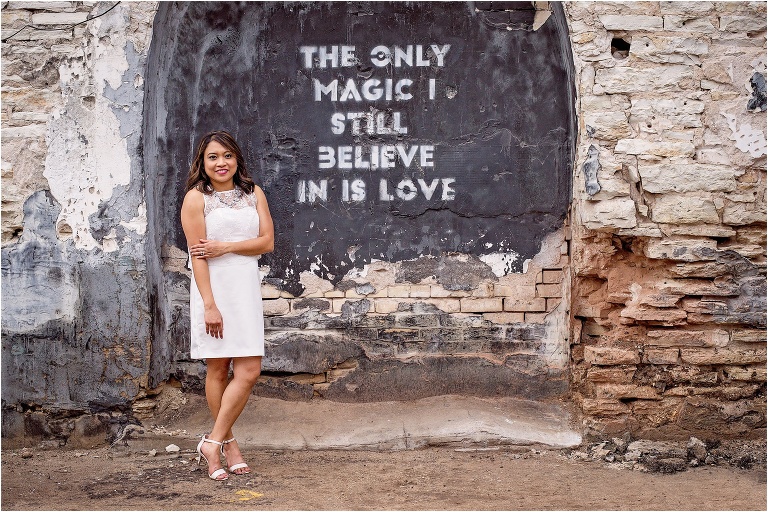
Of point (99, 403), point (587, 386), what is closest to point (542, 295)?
point (587, 386)

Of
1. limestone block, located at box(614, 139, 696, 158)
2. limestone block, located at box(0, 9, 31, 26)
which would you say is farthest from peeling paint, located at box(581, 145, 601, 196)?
limestone block, located at box(0, 9, 31, 26)

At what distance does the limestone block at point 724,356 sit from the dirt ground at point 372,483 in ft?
2.03

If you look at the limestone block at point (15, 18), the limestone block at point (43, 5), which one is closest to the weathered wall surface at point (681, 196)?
the limestone block at point (43, 5)

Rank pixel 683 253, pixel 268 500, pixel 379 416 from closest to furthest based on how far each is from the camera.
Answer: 1. pixel 268 500
2. pixel 683 253
3. pixel 379 416

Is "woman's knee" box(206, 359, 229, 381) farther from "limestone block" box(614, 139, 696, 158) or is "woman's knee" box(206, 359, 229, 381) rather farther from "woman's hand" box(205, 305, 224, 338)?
"limestone block" box(614, 139, 696, 158)

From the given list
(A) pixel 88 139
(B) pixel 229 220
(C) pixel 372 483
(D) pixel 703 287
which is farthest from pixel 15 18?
(D) pixel 703 287

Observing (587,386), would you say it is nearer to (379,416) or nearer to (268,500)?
(379,416)

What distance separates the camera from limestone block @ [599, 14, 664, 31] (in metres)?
4.98

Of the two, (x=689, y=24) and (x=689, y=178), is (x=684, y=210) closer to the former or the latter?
(x=689, y=178)

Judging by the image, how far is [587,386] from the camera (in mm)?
5195

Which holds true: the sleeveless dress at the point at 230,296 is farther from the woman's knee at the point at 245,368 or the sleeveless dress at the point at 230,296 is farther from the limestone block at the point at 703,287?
the limestone block at the point at 703,287

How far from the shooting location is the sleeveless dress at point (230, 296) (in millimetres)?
4262

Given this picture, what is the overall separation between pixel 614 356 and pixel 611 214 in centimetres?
82

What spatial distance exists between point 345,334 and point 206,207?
1551 mm
